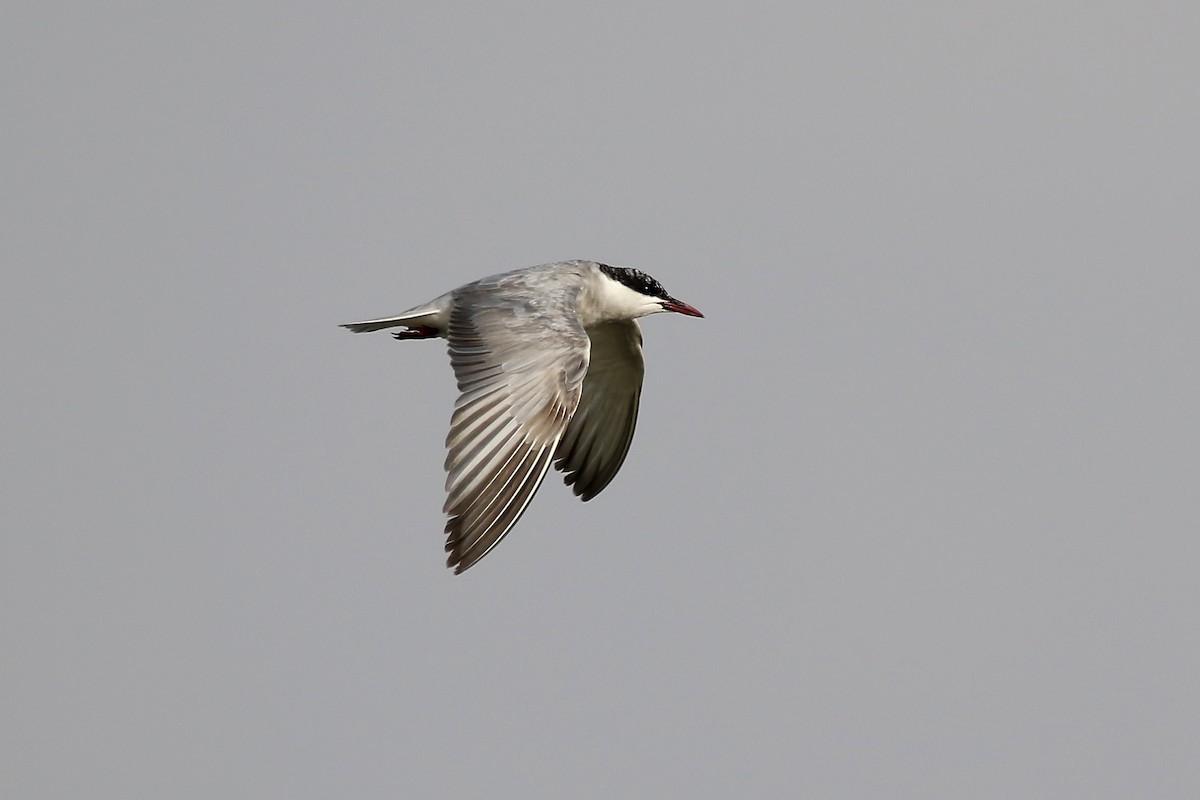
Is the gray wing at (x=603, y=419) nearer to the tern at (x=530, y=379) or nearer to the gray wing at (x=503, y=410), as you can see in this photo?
the tern at (x=530, y=379)

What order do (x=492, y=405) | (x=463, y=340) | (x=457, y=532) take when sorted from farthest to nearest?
(x=463, y=340) < (x=492, y=405) < (x=457, y=532)

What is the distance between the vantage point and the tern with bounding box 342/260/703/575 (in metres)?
11.8

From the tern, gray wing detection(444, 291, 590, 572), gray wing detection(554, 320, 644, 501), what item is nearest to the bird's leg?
the tern

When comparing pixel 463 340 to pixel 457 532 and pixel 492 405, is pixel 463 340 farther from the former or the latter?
pixel 457 532

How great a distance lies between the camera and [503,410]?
12.3m

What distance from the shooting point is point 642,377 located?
54.5ft

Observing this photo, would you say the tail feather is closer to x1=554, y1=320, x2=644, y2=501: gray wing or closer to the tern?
the tern

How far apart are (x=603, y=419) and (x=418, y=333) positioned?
98.4 inches

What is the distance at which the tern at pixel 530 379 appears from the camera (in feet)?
38.6

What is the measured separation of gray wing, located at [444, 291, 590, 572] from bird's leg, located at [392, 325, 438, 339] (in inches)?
54.4

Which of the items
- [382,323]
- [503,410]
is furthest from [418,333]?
[503,410]

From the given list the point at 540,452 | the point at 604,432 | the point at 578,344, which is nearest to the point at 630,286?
the point at 604,432

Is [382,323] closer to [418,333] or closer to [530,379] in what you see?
[418,333]

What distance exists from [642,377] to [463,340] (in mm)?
Answer: 3703
